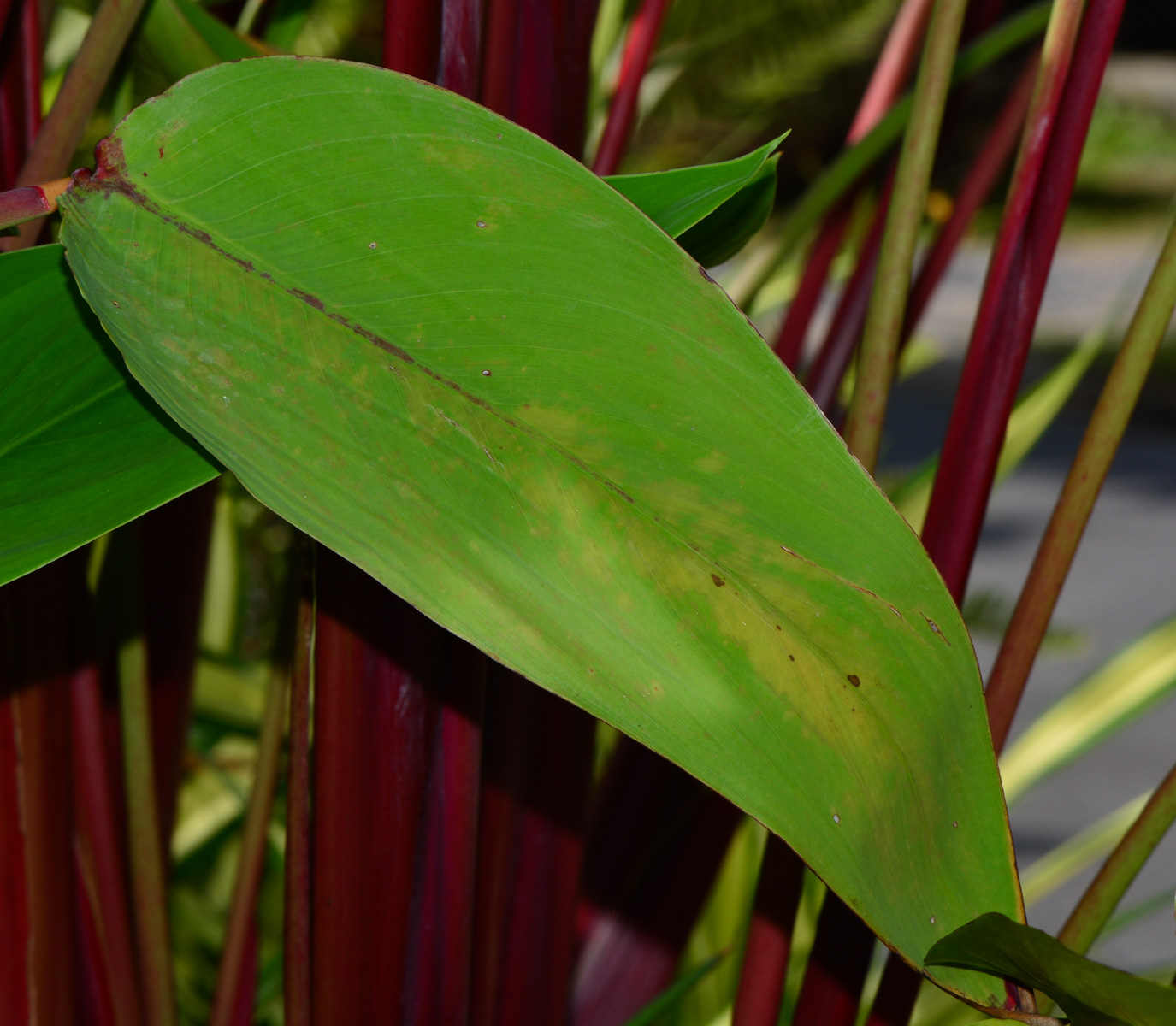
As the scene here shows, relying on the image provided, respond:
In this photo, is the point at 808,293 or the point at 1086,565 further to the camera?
the point at 1086,565

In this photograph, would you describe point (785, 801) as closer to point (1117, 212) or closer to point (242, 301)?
point (242, 301)

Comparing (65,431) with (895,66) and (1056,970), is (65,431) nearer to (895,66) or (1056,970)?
(1056,970)

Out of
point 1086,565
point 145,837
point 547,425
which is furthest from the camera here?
point 1086,565

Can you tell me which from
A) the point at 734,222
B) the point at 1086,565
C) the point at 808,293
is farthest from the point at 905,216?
the point at 1086,565

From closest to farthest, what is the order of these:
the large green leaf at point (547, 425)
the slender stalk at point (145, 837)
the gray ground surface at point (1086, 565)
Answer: the large green leaf at point (547, 425)
the slender stalk at point (145, 837)
the gray ground surface at point (1086, 565)

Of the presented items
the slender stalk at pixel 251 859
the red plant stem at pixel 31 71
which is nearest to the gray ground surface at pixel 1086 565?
the slender stalk at pixel 251 859

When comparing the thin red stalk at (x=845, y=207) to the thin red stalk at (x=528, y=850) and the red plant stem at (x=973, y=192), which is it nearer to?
the red plant stem at (x=973, y=192)
